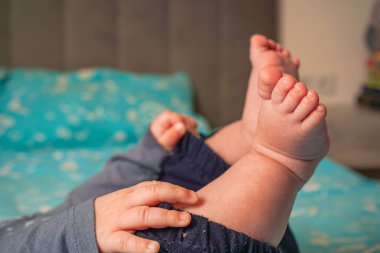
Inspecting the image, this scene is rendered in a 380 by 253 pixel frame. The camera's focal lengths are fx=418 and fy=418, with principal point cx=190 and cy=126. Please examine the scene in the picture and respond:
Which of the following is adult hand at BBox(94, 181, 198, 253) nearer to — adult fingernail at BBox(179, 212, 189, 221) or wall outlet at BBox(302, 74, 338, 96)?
adult fingernail at BBox(179, 212, 189, 221)

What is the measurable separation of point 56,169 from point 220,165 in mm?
824

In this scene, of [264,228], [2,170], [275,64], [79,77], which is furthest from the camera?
[79,77]

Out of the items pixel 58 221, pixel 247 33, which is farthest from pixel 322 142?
pixel 247 33

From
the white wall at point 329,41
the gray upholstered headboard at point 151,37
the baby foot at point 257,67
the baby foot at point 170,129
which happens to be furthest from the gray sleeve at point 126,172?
the white wall at point 329,41

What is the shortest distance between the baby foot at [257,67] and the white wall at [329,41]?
1520mm

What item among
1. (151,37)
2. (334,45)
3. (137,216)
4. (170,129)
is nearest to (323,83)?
(334,45)

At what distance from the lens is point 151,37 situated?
201 cm

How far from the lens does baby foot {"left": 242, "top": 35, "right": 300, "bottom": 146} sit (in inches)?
28.4

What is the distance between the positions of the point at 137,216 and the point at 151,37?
5.31 feet

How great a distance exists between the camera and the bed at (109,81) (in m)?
1.32

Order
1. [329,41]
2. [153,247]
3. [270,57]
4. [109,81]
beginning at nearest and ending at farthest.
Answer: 1. [153,247]
2. [270,57]
3. [109,81]
4. [329,41]

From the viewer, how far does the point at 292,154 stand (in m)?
0.55

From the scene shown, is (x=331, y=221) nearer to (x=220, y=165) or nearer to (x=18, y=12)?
(x=220, y=165)

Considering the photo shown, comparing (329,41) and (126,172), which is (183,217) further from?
(329,41)
